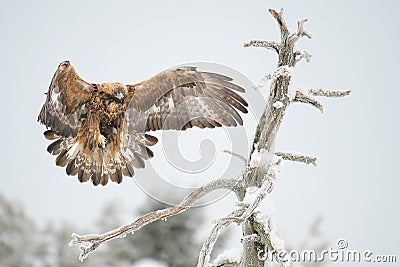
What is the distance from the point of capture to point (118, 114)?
2.25m

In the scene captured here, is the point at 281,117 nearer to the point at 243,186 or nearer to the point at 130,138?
the point at 243,186

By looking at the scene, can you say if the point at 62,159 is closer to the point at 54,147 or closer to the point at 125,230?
the point at 54,147

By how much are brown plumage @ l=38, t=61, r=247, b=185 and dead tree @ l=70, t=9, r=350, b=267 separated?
0.50 m

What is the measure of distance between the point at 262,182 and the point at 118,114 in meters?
0.88

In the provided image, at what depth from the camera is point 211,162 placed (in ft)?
5.68

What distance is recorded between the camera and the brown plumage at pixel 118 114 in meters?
2.15

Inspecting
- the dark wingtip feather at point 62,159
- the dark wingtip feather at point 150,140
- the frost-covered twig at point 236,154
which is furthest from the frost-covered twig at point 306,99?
the dark wingtip feather at point 62,159

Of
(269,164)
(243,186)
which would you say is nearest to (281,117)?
(269,164)

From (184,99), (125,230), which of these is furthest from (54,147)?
(125,230)

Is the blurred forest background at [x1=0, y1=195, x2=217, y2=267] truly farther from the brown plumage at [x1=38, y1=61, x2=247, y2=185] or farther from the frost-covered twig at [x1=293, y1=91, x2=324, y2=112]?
the frost-covered twig at [x1=293, y1=91, x2=324, y2=112]

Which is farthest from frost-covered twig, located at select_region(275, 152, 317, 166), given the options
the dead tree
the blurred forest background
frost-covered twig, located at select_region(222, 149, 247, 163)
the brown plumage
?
the blurred forest background

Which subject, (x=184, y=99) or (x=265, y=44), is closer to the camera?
(x=265, y=44)

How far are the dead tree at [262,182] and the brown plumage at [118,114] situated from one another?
0.50m

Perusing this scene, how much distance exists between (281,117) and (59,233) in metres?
6.54
